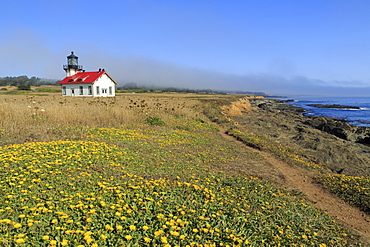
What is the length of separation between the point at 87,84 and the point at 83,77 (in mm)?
4596

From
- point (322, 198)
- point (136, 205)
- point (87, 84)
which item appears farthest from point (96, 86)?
point (136, 205)

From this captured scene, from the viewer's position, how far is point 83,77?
4978 cm

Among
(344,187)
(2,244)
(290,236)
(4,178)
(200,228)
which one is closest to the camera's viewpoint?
Answer: (2,244)

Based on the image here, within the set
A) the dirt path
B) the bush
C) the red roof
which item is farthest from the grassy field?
the red roof

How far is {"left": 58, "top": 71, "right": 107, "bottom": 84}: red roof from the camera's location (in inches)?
1855

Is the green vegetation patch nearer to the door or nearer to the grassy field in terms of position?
the grassy field

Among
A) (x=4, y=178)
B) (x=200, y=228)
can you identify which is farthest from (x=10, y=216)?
(x=200, y=228)

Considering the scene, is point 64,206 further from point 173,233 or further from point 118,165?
point 118,165

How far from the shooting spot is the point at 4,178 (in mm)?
5965

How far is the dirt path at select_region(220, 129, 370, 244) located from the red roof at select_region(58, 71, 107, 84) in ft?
139

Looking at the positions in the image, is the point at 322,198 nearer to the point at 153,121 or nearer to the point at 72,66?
the point at 153,121

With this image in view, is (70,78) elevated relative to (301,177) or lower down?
elevated

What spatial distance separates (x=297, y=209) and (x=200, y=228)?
141 inches

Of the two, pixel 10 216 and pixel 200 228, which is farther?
pixel 200 228
